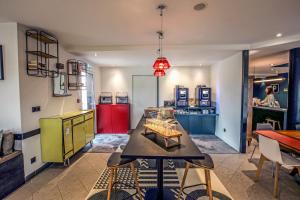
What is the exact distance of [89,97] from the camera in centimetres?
562

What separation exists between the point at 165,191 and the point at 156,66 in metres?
1.91

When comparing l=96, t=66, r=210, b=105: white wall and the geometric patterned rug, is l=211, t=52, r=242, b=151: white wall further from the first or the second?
the geometric patterned rug

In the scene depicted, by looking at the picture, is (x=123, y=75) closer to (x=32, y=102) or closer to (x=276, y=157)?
(x=32, y=102)

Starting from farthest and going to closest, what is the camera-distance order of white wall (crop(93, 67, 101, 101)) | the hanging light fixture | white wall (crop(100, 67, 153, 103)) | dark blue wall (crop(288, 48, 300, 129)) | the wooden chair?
white wall (crop(100, 67, 153, 103)), white wall (crop(93, 67, 101, 101)), dark blue wall (crop(288, 48, 300, 129)), the wooden chair, the hanging light fixture

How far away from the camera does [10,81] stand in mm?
2645

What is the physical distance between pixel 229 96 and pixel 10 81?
4.93m

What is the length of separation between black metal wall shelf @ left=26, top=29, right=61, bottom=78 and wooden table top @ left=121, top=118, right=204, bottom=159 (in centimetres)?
221

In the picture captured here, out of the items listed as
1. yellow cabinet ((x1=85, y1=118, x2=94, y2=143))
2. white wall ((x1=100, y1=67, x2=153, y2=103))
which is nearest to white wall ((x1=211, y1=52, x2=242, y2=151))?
white wall ((x1=100, y1=67, x2=153, y2=103))

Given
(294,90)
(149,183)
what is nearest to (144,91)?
(149,183)

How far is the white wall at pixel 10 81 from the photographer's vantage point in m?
2.62

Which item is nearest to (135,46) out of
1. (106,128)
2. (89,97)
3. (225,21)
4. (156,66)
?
(156,66)

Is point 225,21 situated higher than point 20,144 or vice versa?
point 225,21

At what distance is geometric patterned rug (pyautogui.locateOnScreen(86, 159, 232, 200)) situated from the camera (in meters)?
2.35

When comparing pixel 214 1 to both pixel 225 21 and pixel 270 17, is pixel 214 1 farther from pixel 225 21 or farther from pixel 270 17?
pixel 270 17
